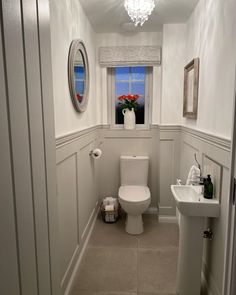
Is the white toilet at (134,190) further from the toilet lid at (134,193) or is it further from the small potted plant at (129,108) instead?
the small potted plant at (129,108)

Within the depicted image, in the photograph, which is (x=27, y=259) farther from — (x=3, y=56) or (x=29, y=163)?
(x=3, y=56)

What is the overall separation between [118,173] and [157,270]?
1.45 metres

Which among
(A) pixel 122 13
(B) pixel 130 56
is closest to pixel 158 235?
(B) pixel 130 56

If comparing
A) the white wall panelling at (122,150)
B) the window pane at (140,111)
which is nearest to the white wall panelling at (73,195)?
the white wall panelling at (122,150)

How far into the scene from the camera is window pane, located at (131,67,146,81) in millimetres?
3236

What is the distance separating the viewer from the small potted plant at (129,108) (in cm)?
315

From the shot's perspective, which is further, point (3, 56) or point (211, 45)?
point (211, 45)

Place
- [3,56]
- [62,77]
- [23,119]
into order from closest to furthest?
[3,56], [23,119], [62,77]

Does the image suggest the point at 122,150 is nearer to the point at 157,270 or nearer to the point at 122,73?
the point at 122,73

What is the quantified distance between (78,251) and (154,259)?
0.75 metres

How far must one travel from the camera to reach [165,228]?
9.63ft

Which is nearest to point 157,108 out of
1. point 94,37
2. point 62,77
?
point 94,37

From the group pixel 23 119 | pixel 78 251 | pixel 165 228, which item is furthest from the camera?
pixel 165 228

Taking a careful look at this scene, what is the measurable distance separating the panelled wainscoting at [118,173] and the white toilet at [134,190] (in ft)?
0.63
